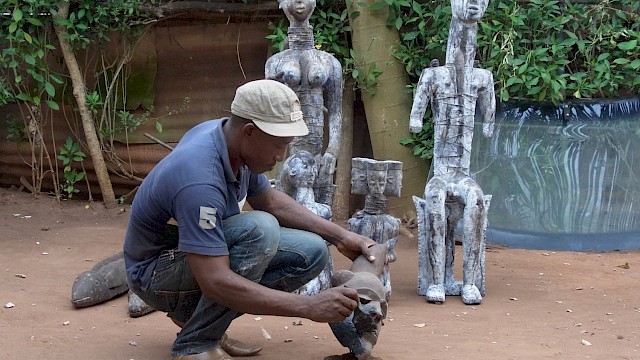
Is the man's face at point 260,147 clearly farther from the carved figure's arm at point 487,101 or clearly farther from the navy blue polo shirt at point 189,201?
the carved figure's arm at point 487,101

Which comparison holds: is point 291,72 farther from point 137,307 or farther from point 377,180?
point 137,307

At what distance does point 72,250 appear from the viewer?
20.7ft

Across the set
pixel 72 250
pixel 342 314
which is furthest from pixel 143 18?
pixel 342 314

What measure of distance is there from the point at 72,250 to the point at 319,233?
3.00 metres

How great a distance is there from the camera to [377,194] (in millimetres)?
5211

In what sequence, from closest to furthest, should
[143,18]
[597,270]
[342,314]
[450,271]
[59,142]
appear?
[342,314] < [450,271] < [597,270] < [143,18] < [59,142]

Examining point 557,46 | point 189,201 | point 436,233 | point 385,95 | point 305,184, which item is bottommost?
point 436,233

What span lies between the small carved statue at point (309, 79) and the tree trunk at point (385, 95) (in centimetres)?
172

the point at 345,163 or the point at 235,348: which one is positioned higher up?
the point at 345,163

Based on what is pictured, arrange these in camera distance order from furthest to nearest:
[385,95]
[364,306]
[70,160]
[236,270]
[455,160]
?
[70,160]
[385,95]
[455,160]
[364,306]
[236,270]

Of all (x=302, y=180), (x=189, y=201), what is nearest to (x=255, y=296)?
(x=189, y=201)

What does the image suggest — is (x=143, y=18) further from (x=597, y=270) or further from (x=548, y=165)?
(x=597, y=270)

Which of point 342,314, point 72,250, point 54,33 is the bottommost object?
point 72,250

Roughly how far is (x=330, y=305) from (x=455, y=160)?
2.37 metres
